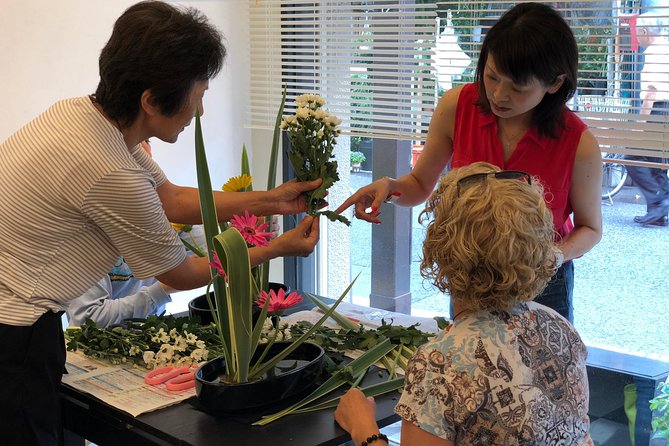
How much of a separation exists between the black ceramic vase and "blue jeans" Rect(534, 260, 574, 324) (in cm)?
69

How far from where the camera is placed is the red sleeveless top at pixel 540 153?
2186 millimetres

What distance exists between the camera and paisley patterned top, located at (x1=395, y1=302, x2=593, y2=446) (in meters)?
1.37

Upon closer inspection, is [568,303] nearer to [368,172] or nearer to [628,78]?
[628,78]

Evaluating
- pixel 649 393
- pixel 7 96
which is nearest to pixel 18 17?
pixel 7 96

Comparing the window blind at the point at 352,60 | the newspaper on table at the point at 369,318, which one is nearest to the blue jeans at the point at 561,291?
the newspaper on table at the point at 369,318

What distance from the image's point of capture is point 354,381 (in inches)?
79.5

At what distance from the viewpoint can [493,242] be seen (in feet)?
4.54

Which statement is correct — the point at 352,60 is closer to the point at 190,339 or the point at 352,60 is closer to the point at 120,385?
the point at 190,339

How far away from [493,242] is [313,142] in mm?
761

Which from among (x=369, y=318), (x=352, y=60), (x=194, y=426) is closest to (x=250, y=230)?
A: (x=194, y=426)

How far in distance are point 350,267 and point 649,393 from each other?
5.90 feet

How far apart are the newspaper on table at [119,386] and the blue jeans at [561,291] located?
101cm

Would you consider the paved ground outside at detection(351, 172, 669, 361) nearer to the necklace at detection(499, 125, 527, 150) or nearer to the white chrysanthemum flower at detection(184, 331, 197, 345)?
the necklace at detection(499, 125, 527, 150)

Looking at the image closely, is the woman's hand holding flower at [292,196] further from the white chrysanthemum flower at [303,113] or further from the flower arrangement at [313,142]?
the white chrysanthemum flower at [303,113]
